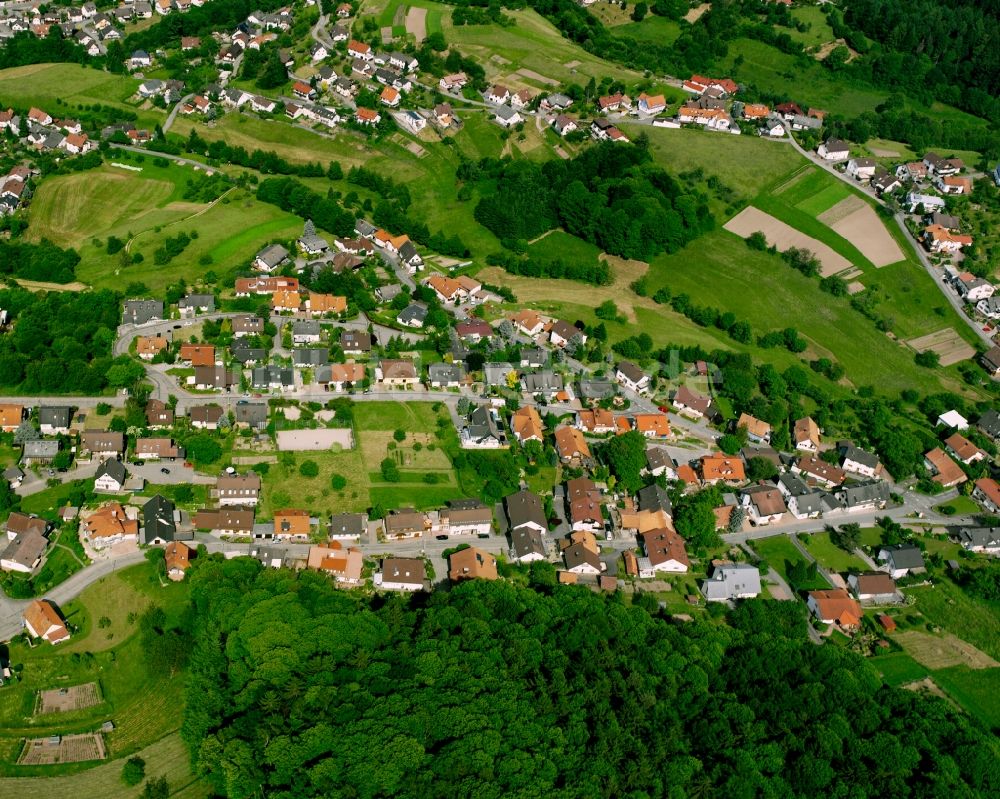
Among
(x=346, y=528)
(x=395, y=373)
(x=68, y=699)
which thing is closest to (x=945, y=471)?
(x=395, y=373)

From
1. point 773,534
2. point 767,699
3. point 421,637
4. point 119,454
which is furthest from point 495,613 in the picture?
point 119,454

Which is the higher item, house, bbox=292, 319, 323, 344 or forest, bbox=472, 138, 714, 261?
forest, bbox=472, 138, 714, 261

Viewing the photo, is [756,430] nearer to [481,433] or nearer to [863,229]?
[481,433]

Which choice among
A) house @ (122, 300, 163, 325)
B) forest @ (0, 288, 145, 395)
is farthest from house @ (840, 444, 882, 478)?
house @ (122, 300, 163, 325)

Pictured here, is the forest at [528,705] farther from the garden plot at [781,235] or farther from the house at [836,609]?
the garden plot at [781,235]

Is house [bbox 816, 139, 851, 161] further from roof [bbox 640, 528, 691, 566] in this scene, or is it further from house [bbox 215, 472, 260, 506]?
house [bbox 215, 472, 260, 506]

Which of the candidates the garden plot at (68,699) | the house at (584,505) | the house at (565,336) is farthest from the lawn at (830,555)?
the garden plot at (68,699)
